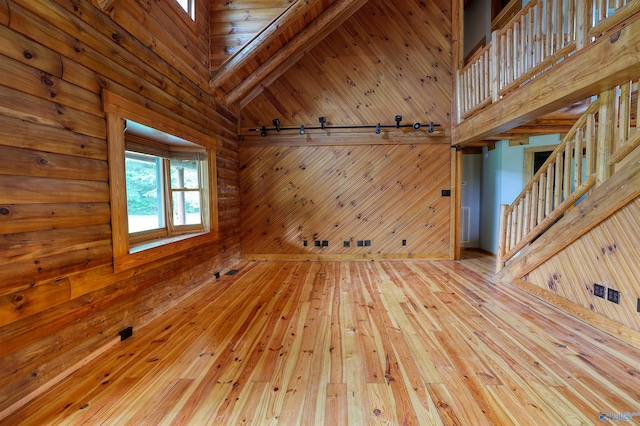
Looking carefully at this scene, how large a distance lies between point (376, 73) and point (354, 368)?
4.51 meters

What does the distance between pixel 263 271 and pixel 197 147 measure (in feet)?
6.63

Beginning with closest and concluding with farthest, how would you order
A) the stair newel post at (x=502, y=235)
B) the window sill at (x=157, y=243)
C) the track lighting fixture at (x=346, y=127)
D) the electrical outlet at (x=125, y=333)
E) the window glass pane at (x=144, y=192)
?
the electrical outlet at (x=125, y=333), the window sill at (x=157, y=243), the window glass pane at (x=144, y=192), the stair newel post at (x=502, y=235), the track lighting fixture at (x=346, y=127)

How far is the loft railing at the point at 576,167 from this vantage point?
2208 mm

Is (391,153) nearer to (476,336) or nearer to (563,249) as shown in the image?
(563,249)

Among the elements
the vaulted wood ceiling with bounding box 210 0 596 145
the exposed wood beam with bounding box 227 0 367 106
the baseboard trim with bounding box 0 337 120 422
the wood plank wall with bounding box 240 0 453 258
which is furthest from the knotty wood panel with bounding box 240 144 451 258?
the baseboard trim with bounding box 0 337 120 422

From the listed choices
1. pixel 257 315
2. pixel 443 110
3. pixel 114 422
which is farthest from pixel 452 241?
pixel 114 422

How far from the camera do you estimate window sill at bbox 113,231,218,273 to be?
2.05 meters

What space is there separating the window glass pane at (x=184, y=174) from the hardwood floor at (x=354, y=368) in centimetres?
149

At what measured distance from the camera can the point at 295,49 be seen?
3719 millimetres

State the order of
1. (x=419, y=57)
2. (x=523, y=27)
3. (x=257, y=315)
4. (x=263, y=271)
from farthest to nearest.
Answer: (x=419, y=57) → (x=263, y=271) → (x=523, y=27) → (x=257, y=315)

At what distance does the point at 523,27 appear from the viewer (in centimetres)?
278

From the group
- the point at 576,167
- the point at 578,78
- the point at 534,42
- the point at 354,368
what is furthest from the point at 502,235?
the point at 354,368

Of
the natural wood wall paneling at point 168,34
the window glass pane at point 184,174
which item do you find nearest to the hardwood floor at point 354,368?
the window glass pane at point 184,174

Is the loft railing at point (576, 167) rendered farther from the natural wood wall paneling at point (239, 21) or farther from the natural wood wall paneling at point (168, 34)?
the natural wood wall paneling at point (168, 34)
